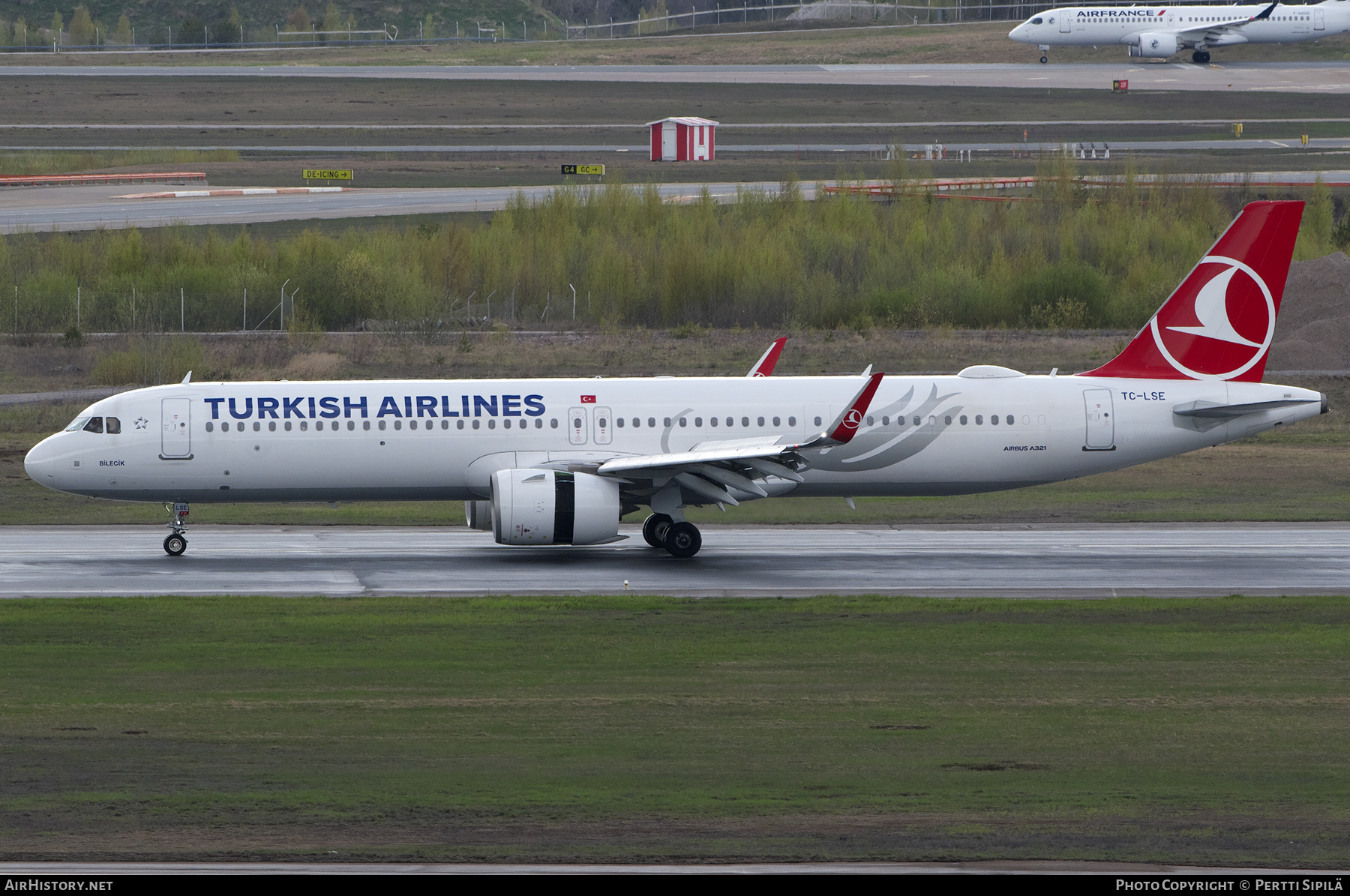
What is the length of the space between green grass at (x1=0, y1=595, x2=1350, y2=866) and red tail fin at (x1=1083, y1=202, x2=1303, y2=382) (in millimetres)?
8488

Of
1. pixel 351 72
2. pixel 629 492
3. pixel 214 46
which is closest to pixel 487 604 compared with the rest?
pixel 629 492

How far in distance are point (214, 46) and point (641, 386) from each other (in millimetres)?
148310

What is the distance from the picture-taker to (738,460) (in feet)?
104

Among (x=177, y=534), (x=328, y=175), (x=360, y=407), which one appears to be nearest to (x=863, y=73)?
(x=328, y=175)

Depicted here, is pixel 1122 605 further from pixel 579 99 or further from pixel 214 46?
pixel 214 46

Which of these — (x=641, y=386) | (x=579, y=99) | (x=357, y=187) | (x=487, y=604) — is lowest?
(x=487, y=604)

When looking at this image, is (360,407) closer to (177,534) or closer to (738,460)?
(177,534)

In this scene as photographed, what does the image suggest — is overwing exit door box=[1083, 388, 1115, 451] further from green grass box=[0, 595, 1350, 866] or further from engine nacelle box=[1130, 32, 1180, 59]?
engine nacelle box=[1130, 32, 1180, 59]

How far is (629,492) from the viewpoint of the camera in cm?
3322

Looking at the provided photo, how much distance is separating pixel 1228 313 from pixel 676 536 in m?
13.5

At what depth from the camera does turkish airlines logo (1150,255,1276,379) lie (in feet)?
115

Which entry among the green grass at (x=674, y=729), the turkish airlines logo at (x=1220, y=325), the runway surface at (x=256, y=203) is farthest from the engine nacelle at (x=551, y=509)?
the runway surface at (x=256, y=203)

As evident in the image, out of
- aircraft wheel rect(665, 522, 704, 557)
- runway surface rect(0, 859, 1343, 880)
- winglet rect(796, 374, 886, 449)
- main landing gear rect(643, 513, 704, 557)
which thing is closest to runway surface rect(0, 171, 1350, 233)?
main landing gear rect(643, 513, 704, 557)

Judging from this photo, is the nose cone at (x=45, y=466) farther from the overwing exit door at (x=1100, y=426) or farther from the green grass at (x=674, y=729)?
the overwing exit door at (x=1100, y=426)
